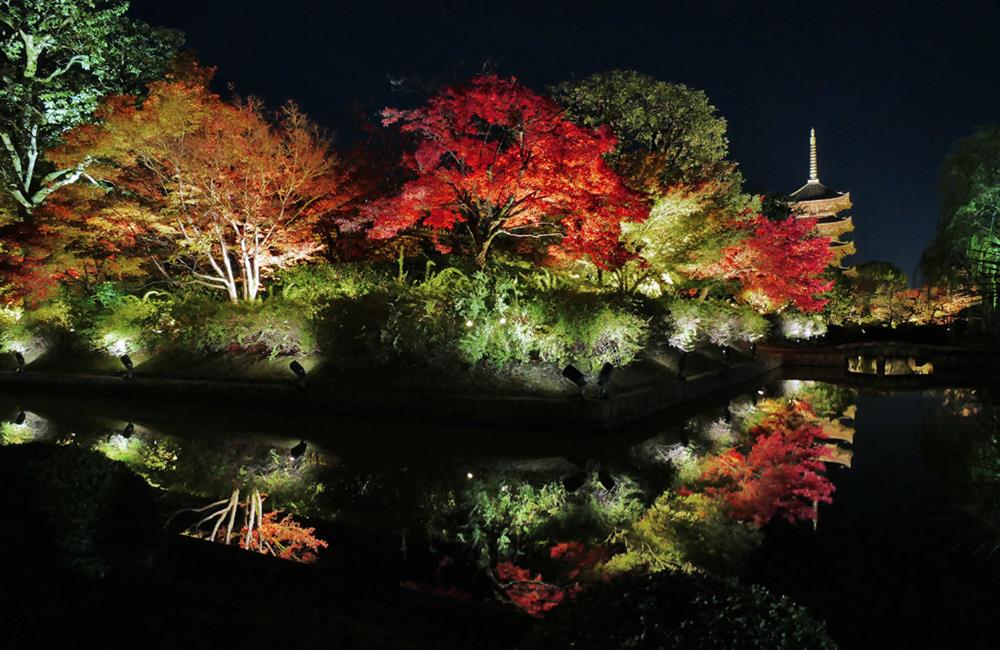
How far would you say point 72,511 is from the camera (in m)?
3.89

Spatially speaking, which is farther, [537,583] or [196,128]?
[196,128]

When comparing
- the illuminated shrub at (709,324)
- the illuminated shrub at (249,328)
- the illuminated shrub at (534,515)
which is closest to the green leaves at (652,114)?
the illuminated shrub at (709,324)

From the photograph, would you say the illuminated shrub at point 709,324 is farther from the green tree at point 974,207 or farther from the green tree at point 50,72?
the green tree at point 50,72

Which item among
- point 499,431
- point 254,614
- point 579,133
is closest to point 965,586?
point 254,614

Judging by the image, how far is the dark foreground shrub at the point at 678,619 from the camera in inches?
76.2

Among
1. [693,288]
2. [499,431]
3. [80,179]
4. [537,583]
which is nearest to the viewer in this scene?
[537,583]

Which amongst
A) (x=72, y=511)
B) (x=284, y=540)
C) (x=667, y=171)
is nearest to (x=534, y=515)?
(x=284, y=540)

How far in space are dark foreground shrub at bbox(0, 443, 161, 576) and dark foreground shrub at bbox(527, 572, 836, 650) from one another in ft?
10.7

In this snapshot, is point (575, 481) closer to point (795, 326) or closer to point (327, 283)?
point (327, 283)

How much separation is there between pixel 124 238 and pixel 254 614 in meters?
18.4

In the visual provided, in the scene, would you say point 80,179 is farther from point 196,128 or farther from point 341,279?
point 341,279

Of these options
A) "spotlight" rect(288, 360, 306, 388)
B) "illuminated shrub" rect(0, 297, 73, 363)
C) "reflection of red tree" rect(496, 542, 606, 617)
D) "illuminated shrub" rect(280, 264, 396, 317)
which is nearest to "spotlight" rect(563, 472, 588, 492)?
"reflection of red tree" rect(496, 542, 606, 617)

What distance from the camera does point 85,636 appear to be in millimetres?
3166

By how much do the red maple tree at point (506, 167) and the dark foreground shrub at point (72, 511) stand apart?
42.7 feet
